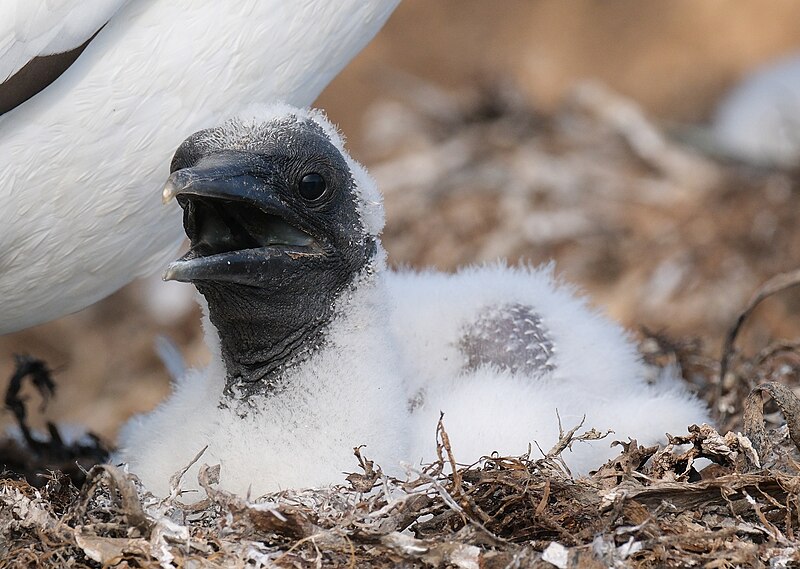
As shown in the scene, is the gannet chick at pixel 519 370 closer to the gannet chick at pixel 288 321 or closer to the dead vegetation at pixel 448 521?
the gannet chick at pixel 288 321

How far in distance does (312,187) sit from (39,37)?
689 mm

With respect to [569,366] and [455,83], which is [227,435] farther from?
[455,83]

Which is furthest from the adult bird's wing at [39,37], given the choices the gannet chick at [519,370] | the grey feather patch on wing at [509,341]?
the grey feather patch on wing at [509,341]

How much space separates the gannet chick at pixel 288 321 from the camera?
2.75 meters

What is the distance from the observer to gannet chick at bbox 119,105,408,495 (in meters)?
2.75

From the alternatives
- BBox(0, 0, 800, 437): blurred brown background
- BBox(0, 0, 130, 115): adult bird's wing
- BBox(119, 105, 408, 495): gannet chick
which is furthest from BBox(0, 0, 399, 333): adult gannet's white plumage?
BBox(0, 0, 800, 437): blurred brown background

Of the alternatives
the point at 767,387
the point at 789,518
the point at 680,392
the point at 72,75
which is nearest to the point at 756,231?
the point at 680,392

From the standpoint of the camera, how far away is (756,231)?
5582mm

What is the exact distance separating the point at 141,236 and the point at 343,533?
115 cm

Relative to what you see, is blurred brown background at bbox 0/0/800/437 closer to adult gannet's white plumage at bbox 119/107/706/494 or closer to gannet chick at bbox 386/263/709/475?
gannet chick at bbox 386/263/709/475

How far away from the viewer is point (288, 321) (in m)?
2.90

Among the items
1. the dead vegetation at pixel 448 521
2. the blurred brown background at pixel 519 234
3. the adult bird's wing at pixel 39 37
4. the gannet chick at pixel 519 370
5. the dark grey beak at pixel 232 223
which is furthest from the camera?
the blurred brown background at pixel 519 234

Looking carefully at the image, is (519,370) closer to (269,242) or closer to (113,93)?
(269,242)

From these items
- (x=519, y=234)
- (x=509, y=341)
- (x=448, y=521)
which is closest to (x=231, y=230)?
(x=448, y=521)
